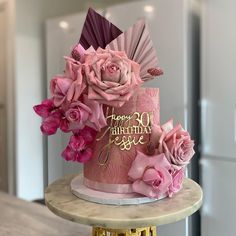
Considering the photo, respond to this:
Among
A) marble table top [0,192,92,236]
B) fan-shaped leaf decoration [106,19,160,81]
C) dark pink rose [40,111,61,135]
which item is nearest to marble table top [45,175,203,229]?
dark pink rose [40,111,61,135]

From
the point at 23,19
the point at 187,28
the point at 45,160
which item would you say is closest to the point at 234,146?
the point at 187,28

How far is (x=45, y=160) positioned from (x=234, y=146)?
1620 mm

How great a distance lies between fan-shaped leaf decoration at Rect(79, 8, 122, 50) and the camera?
722 millimetres

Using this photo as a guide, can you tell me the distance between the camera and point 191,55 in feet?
6.20

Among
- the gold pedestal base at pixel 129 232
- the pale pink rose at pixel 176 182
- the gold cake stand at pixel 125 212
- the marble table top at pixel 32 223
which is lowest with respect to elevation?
the marble table top at pixel 32 223

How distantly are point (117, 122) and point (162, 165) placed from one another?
0.38 ft

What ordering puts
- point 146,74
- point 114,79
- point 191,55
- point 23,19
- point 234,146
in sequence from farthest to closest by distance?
1. point 23,19
2. point 191,55
3. point 234,146
4. point 146,74
5. point 114,79

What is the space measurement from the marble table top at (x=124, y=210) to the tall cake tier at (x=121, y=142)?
0.06 meters

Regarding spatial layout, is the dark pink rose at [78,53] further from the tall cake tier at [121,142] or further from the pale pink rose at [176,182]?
the pale pink rose at [176,182]

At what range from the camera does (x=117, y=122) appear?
662 mm

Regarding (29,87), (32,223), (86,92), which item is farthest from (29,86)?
(86,92)

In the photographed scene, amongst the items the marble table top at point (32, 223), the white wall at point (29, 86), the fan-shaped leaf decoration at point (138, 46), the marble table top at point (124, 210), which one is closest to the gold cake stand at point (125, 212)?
the marble table top at point (124, 210)

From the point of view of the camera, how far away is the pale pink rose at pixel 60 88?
2.06ft

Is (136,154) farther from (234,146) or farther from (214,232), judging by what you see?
(214,232)
